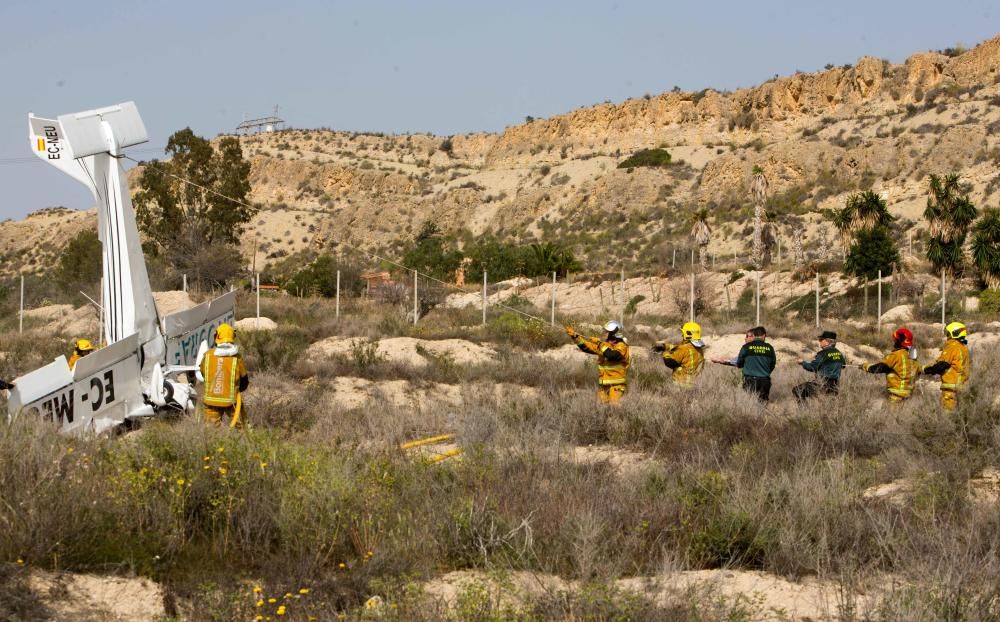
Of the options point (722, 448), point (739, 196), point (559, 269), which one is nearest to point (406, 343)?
point (722, 448)

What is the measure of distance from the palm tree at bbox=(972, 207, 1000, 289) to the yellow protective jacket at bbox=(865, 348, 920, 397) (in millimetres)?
26509

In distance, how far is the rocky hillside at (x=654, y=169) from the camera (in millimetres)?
58188

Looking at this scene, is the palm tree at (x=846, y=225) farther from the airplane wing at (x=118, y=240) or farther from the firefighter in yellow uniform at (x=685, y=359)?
the airplane wing at (x=118, y=240)

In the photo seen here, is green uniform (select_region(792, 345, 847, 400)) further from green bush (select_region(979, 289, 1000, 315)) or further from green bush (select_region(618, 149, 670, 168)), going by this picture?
green bush (select_region(618, 149, 670, 168))

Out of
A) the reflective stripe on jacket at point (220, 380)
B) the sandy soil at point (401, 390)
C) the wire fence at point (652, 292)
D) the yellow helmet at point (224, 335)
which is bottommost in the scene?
the sandy soil at point (401, 390)

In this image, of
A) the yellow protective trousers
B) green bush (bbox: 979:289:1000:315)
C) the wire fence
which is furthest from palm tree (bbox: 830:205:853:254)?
the yellow protective trousers

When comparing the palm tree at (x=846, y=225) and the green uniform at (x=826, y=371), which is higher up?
the palm tree at (x=846, y=225)

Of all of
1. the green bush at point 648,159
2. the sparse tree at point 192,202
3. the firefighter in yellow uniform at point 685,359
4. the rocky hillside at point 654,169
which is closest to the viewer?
the firefighter in yellow uniform at point 685,359

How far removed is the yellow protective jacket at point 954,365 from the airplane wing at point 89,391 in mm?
9640

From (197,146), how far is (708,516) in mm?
44431

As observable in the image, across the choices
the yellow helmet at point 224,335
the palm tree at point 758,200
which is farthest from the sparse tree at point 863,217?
the yellow helmet at point 224,335

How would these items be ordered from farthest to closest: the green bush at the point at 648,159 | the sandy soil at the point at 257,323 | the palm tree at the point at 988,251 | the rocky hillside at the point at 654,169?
the green bush at the point at 648,159 → the rocky hillside at the point at 654,169 → the palm tree at the point at 988,251 → the sandy soil at the point at 257,323

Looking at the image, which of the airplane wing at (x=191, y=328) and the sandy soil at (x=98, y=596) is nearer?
the sandy soil at (x=98, y=596)

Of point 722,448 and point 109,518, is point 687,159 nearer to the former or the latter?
point 722,448
